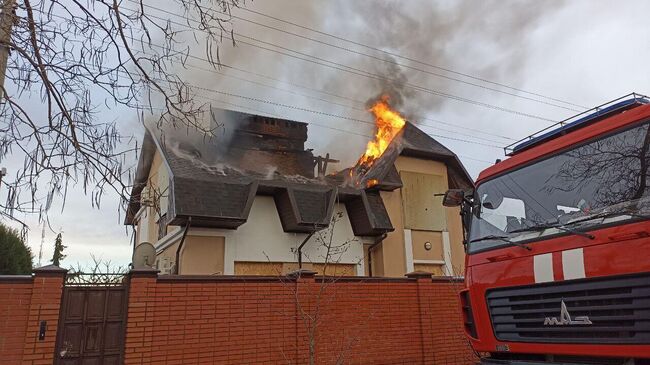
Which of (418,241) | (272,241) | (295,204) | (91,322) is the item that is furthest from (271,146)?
(91,322)

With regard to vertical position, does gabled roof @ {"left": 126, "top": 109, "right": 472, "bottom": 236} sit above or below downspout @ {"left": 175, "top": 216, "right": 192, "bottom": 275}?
above

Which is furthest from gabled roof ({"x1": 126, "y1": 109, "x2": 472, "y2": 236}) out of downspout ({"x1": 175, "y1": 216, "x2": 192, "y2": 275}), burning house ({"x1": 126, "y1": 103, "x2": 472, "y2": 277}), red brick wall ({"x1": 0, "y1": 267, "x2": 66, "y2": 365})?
red brick wall ({"x1": 0, "y1": 267, "x2": 66, "y2": 365})

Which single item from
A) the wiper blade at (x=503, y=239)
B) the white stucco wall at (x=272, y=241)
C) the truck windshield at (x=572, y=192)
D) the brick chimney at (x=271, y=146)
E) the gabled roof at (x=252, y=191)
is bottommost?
the wiper blade at (x=503, y=239)

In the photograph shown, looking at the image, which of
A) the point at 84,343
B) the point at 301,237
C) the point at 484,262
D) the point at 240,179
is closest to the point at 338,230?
the point at 301,237

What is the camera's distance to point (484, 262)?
4711 millimetres

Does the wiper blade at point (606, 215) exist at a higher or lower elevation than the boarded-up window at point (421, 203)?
lower

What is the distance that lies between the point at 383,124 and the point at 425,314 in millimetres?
8539

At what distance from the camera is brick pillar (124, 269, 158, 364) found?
21.4ft

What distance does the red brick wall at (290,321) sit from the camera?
6.75m

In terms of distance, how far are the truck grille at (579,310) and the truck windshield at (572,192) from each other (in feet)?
1.59

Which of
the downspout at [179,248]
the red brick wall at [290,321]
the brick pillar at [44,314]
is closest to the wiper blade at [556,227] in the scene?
the red brick wall at [290,321]

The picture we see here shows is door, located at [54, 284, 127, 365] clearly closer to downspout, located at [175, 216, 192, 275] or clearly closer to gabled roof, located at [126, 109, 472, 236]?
gabled roof, located at [126, 109, 472, 236]

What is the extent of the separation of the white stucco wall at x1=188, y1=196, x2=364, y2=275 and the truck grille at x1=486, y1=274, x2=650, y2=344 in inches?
303

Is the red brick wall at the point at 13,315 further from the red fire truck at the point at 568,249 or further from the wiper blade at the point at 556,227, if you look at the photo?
the wiper blade at the point at 556,227
